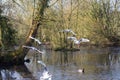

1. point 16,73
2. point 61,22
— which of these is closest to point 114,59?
point 16,73

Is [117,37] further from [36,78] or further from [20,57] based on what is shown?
[36,78]

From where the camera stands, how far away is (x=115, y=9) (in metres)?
65.9

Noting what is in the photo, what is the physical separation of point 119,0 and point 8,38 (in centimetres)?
4028

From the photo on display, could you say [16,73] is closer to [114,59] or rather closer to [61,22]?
[114,59]

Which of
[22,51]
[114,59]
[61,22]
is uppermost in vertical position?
[61,22]

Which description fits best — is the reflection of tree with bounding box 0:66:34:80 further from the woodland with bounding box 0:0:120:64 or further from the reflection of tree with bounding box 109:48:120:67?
the reflection of tree with bounding box 109:48:120:67

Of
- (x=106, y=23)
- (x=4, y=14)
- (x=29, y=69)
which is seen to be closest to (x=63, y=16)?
(x=106, y=23)

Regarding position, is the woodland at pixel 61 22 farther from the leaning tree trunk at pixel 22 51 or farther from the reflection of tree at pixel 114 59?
the reflection of tree at pixel 114 59

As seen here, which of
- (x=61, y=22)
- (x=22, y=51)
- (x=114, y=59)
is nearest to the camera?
(x=22, y=51)

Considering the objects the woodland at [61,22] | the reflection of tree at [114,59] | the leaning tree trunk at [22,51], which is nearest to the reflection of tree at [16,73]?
the leaning tree trunk at [22,51]

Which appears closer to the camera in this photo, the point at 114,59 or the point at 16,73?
the point at 16,73

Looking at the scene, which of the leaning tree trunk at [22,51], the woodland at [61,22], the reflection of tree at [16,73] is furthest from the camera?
the woodland at [61,22]

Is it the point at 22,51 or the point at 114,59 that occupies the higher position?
the point at 22,51

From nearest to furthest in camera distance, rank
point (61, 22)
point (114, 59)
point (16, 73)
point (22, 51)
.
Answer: point (16, 73) < point (22, 51) < point (114, 59) < point (61, 22)
